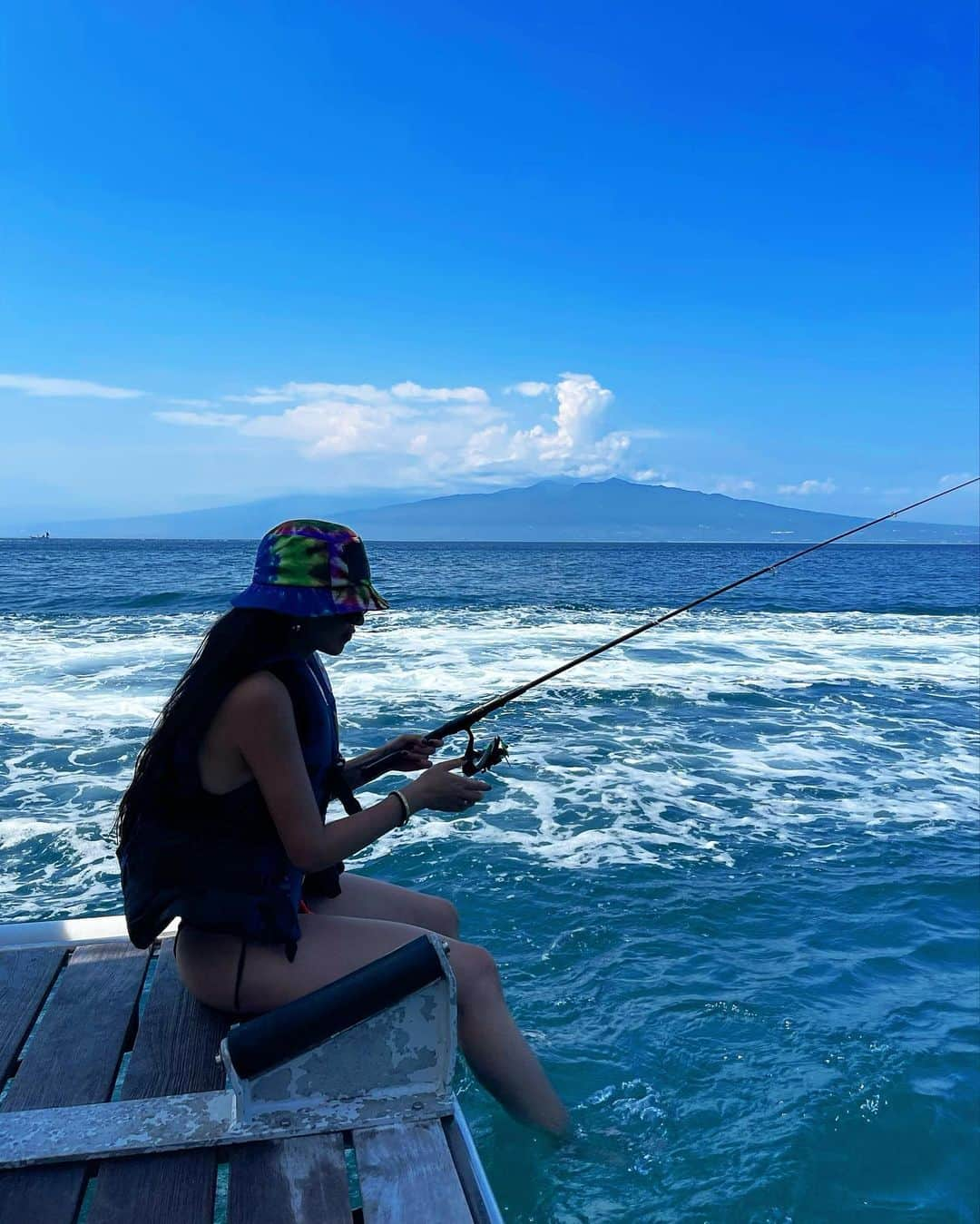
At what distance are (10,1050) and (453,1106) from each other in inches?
51.9

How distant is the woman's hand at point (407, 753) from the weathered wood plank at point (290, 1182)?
48.4 inches

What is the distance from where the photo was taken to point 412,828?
7098mm

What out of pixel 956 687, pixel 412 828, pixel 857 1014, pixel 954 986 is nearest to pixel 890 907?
pixel 954 986

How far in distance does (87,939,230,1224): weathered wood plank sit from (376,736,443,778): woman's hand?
95cm

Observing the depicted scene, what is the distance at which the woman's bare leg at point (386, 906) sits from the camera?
3.21m

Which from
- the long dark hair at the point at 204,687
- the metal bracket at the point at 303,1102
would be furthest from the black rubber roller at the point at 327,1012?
the long dark hair at the point at 204,687

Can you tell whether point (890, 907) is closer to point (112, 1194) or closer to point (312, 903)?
point (312, 903)

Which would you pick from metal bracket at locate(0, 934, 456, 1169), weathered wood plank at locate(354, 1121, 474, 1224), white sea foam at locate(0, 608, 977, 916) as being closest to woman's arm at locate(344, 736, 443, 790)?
metal bracket at locate(0, 934, 456, 1169)

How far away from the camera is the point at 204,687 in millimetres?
2537

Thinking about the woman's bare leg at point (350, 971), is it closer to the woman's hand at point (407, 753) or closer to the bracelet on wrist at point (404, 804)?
the bracelet on wrist at point (404, 804)

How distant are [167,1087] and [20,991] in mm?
843

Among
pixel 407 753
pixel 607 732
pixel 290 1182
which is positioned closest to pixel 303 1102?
pixel 290 1182

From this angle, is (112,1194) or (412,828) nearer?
(112,1194)

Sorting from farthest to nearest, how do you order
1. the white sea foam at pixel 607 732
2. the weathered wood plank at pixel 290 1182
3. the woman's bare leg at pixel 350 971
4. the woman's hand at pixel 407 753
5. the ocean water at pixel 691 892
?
the white sea foam at pixel 607 732 → the ocean water at pixel 691 892 → the woman's hand at pixel 407 753 → the woman's bare leg at pixel 350 971 → the weathered wood plank at pixel 290 1182
